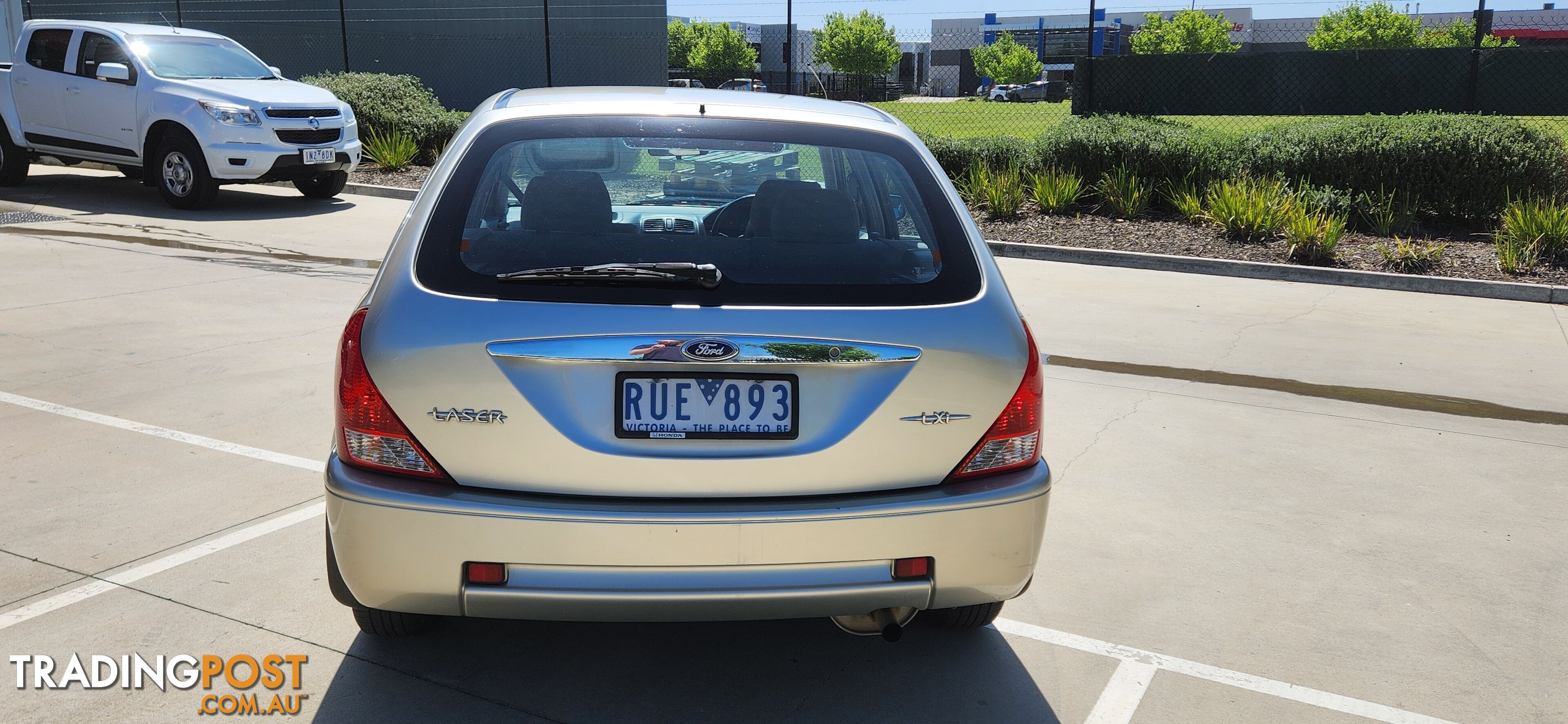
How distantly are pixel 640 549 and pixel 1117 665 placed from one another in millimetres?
1567

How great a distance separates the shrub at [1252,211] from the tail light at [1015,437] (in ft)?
30.8

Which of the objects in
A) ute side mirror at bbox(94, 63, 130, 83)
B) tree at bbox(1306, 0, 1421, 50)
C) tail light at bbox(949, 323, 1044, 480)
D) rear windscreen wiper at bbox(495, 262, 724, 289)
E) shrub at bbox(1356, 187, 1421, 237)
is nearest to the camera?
rear windscreen wiper at bbox(495, 262, 724, 289)

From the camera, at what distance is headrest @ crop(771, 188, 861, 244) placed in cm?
309

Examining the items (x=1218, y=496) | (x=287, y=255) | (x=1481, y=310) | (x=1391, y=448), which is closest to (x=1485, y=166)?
(x=1481, y=310)

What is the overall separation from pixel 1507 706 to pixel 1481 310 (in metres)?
7.12

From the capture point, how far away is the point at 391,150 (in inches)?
660

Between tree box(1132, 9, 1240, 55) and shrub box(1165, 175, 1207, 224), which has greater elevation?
tree box(1132, 9, 1240, 55)

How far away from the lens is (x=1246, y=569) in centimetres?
415

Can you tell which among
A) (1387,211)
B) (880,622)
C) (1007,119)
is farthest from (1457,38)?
(880,622)

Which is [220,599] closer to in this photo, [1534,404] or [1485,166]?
[1534,404]

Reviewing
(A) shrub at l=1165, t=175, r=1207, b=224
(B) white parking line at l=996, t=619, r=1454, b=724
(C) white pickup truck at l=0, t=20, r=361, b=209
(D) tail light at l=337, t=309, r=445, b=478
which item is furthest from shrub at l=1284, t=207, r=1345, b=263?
(C) white pickup truck at l=0, t=20, r=361, b=209

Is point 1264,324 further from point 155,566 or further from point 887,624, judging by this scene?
point 155,566

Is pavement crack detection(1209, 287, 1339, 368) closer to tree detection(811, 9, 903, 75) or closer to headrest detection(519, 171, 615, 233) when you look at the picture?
headrest detection(519, 171, 615, 233)

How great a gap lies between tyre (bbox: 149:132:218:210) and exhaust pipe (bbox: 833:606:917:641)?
40.3 ft
